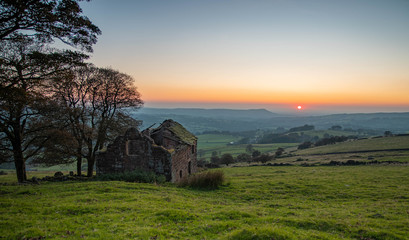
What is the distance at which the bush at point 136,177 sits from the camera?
21.5 metres

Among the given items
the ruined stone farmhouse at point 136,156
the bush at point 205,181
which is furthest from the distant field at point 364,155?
the ruined stone farmhouse at point 136,156

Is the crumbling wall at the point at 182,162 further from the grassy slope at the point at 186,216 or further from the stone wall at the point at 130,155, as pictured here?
the grassy slope at the point at 186,216

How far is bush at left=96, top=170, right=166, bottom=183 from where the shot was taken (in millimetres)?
21484

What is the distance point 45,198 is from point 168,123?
67.5ft

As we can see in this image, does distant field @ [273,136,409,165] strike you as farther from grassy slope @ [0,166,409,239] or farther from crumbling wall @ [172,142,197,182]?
grassy slope @ [0,166,409,239]

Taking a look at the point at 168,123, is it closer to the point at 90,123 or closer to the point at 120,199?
the point at 90,123

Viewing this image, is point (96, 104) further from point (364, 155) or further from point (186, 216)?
point (364, 155)

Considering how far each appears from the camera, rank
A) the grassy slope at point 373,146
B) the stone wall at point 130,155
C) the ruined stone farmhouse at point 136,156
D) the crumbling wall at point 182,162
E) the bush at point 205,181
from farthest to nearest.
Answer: the grassy slope at point 373,146, the crumbling wall at point 182,162, the stone wall at point 130,155, the ruined stone farmhouse at point 136,156, the bush at point 205,181

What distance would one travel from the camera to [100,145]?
93.3 feet

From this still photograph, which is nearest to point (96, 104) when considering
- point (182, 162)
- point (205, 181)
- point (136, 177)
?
point (136, 177)

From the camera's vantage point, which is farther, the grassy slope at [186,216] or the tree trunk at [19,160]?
the tree trunk at [19,160]

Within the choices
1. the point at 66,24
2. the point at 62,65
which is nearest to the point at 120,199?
the point at 62,65

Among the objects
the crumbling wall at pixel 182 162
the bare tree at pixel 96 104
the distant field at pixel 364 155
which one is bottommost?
the distant field at pixel 364 155

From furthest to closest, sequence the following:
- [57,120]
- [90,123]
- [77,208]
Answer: [90,123] → [57,120] → [77,208]
